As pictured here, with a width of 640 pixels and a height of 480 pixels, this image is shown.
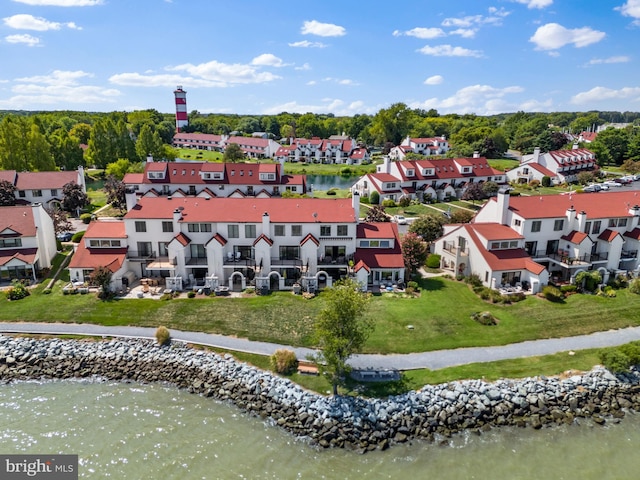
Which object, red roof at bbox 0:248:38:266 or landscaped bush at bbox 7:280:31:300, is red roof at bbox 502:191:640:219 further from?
red roof at bbox 0:248:38:266

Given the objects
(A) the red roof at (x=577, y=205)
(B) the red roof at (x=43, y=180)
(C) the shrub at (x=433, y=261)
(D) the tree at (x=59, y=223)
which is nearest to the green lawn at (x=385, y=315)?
(C) the shrub at (x=433, y=261)

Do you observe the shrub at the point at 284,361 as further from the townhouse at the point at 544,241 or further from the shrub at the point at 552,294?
the shrub at the point at 552,294

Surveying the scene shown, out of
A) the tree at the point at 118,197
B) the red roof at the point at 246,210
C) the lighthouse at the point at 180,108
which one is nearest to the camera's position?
the red roof at the point at 246,210

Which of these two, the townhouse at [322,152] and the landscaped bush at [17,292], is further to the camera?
the townhouse at [322,152]

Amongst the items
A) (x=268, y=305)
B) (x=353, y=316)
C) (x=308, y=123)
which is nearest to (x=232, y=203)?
(x=268, y=305)

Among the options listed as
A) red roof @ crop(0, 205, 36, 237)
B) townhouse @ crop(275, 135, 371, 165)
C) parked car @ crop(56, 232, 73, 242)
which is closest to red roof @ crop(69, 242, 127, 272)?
red roof @ crop(0, 205, 36, 237)

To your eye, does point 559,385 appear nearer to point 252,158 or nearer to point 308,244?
point 308,244

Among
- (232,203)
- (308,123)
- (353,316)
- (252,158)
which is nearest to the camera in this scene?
(353,316)

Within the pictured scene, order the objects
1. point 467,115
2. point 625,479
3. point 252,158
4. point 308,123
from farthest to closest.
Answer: point 467,115
point 308,123
point 252,158
point 625,479
